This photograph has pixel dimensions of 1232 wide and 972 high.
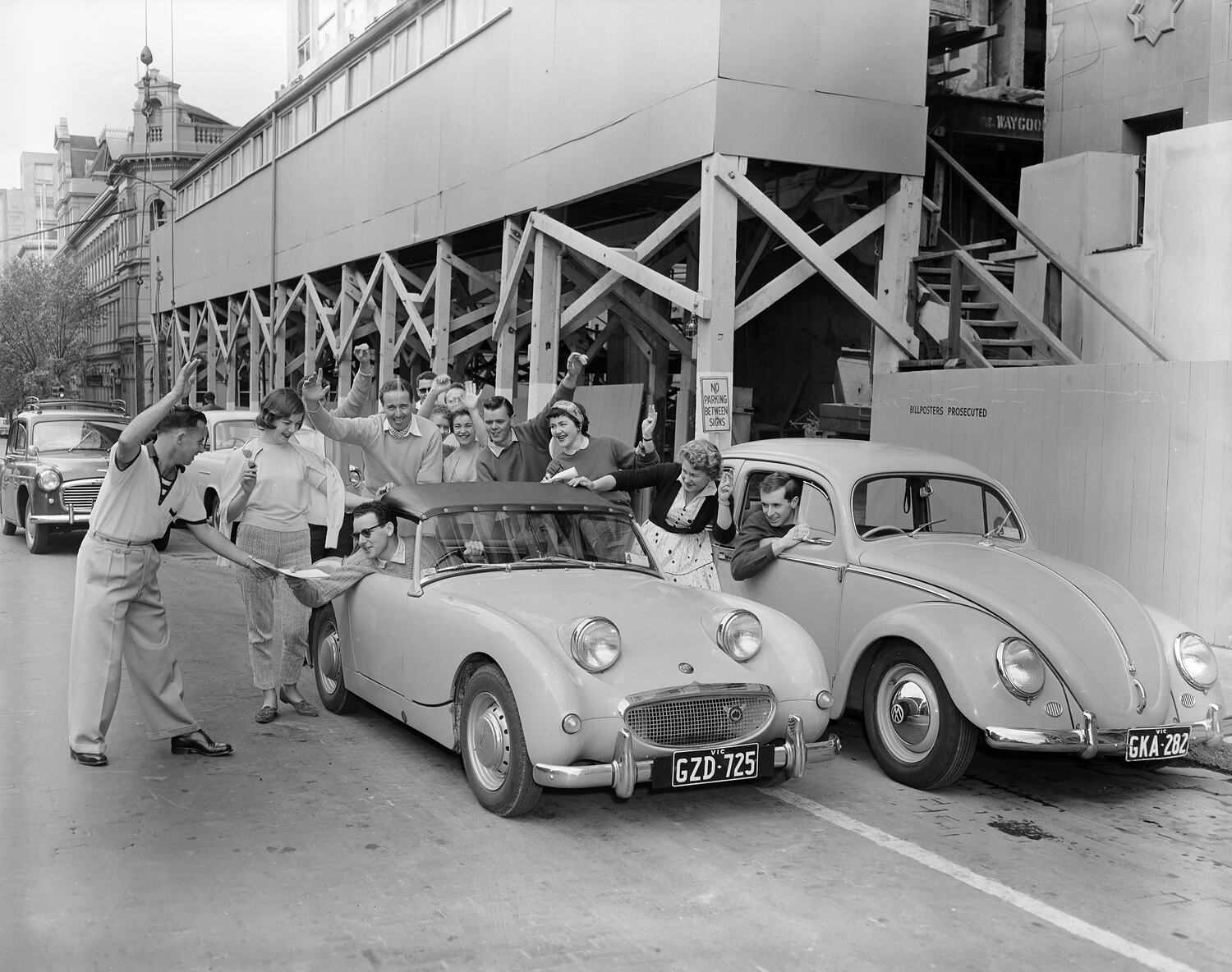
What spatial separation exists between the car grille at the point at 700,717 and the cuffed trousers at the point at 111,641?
2.52 meters

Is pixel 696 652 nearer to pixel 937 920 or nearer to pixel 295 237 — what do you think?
pixel 937 920

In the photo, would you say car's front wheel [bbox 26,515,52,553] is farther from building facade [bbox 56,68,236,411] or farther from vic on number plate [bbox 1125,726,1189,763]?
building facade [bbox 56,68,236,411]

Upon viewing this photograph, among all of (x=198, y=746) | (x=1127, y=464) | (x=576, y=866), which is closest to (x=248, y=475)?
(x=198, y=746)

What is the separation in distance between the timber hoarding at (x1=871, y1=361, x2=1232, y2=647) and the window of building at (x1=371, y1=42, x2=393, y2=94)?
14.3 m

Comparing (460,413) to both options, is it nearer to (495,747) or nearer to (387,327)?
(495,747)

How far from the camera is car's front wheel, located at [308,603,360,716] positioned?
679 cm

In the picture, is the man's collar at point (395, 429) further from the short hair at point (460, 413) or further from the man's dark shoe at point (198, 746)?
the man's dark shoe at point (198, 746)

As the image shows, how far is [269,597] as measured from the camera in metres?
6.63

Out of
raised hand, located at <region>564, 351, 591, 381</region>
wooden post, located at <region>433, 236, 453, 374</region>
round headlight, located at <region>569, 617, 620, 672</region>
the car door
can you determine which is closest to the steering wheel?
the car door

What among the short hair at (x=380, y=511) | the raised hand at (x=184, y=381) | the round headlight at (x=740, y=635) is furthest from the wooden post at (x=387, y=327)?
the round headlight at (x=740, y=635)

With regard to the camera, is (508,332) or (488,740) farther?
(508,332)

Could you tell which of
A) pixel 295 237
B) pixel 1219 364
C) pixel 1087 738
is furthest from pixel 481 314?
pixel 1087 738

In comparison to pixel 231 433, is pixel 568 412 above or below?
above

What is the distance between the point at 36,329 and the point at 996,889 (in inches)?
1900
